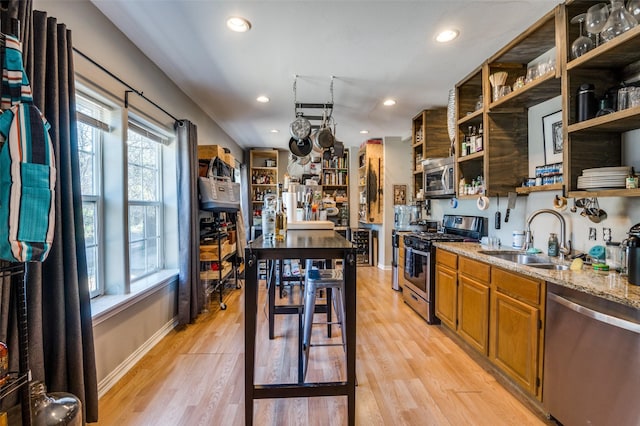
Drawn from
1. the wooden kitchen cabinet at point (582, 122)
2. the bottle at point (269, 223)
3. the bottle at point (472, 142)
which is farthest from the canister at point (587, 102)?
the bottle at point (269, 223)

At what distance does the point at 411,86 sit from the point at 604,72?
166cm

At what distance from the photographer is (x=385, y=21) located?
2.16 meters

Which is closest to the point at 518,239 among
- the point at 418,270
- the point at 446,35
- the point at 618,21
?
the point at 418,270

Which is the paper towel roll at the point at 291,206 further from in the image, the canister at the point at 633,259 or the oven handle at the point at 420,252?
the canister at the point at 633,259

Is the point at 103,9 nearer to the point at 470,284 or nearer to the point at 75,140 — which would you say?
the point at 75,140

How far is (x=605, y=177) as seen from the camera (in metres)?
1.80

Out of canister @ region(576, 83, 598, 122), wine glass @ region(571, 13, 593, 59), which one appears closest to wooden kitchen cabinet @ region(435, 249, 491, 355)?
canister @ region(576, 83, 598, 122)

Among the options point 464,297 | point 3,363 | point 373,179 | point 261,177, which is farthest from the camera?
point 261,177

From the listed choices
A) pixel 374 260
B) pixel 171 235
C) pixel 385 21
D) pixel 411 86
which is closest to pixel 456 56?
pixel 411 86

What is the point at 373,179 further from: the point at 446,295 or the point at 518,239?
the point at 518,239

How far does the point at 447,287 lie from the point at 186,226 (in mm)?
2674

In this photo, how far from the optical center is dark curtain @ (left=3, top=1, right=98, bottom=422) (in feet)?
4.66

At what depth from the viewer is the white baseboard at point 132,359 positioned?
2068 millimetres

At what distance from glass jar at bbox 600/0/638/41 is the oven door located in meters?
2.15
